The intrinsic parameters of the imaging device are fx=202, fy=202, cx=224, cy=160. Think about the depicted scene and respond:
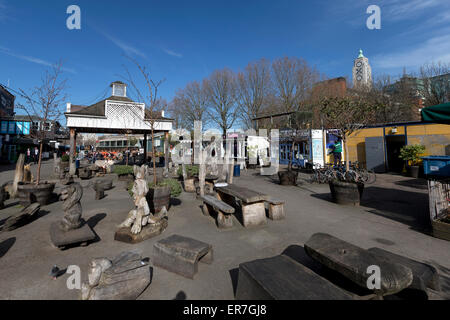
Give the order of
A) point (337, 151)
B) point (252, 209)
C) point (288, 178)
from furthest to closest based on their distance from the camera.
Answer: point (337, 151), point (288, 178), point (252, 209)

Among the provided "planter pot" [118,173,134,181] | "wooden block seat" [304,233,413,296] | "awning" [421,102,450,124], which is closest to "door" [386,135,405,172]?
"awning" [421,102,450,124]

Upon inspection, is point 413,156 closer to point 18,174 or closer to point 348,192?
point 348,192

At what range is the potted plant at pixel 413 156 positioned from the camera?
37.9ft

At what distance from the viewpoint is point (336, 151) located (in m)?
16.2

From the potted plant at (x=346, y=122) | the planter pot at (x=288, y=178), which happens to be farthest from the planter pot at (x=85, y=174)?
the potted plant at (x=346, y=122)

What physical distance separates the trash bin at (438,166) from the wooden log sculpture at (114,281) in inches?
514

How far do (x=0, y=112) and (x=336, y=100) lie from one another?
126ft

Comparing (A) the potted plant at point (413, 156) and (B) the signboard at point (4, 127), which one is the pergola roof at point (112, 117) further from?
(B) the signboard at point (4, 127)

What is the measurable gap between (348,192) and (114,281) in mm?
6555

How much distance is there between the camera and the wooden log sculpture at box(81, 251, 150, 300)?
7.55 feet

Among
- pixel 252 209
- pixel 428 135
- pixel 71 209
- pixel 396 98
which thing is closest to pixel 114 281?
pixel 71 209

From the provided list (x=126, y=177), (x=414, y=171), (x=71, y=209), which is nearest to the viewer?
(x=71, y=209)

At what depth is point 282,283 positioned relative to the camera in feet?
6.48

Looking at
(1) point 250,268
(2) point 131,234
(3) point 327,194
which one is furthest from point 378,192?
(2) point 131,234
